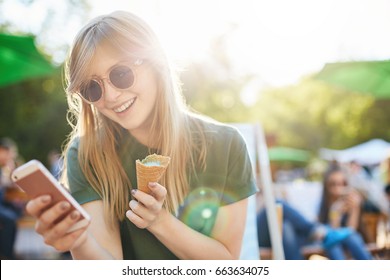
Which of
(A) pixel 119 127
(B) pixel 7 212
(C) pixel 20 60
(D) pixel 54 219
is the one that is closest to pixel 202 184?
(A) pixel 119 127

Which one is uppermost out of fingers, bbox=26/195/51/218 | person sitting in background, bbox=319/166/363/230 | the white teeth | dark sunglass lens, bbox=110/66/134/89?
dark sunglass lens, bbox=110/66/134/89

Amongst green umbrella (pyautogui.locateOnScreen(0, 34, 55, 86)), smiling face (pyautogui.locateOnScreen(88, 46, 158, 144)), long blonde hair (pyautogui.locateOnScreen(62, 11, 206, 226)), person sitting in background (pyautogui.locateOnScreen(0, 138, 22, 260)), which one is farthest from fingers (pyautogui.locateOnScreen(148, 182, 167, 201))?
person sitting in background (pyautogui.locateOnScreen(0, 138, 22, 260))

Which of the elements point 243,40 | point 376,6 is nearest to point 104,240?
point 243,40

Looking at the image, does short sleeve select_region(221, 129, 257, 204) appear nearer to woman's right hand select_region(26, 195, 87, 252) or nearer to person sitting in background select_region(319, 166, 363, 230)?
woman's right hand select_region(26, 195, 87, 252)

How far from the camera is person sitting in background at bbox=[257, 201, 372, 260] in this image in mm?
2602

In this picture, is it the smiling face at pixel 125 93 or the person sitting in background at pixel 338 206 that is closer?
the smiling face at pixel 125 93

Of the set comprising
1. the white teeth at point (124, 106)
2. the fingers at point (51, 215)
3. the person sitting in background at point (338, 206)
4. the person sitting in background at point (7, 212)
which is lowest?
the person sitting in background at point (338, 206)

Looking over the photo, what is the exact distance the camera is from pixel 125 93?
1.83 meters

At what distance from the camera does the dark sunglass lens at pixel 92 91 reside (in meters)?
1.82

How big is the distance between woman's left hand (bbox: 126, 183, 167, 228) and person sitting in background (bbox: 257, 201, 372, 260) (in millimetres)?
923

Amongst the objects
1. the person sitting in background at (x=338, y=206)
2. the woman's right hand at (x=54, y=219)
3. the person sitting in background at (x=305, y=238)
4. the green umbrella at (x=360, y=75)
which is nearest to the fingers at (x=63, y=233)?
the woman's right hand at (x=54, y=219)

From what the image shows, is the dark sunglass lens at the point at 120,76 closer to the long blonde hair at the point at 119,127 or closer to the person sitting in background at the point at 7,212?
the long blonde hair at the point at 119,127

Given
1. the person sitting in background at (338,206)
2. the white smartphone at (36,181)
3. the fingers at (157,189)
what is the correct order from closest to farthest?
1. the white smartphone at (36,181)
2. the fingers at (157,189)
3. the person sitting in background at (338,206)
